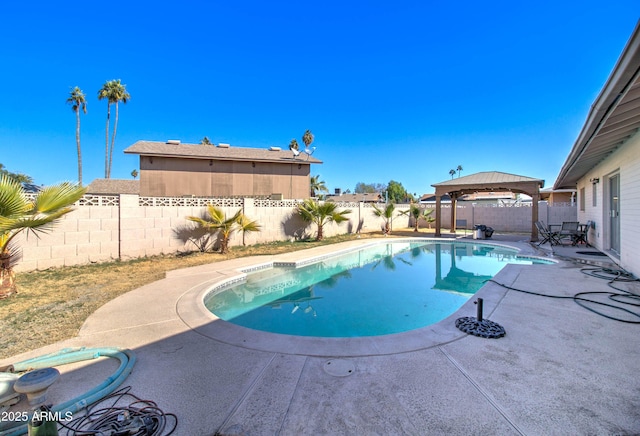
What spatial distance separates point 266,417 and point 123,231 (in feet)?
28.9

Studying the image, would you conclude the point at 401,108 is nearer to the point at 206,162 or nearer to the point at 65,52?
the point at 206,162

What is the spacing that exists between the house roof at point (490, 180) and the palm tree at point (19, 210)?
609 inches

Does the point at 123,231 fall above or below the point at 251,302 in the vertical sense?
above

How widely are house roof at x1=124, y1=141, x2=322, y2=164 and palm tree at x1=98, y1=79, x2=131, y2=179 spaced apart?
14.8m

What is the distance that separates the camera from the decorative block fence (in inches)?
293

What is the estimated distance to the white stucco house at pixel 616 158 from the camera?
123 inches

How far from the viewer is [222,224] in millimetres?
10211

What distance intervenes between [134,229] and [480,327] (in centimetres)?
972

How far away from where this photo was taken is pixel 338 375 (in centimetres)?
269

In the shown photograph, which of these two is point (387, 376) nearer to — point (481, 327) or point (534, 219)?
point (481, 327)

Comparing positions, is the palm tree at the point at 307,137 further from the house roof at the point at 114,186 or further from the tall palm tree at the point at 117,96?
the house roof at the point at 114,186

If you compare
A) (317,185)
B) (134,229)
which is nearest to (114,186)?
(134,229)

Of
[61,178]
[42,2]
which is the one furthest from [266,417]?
[42,2]

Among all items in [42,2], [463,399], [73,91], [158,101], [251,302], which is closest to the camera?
[463,399]
